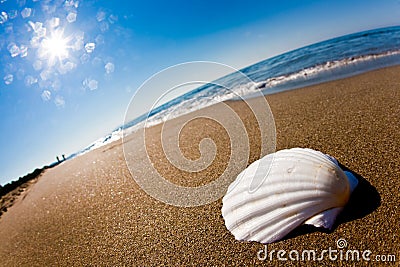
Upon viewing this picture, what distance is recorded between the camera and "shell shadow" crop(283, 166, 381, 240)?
216cm

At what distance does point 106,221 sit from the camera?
10.8 feet

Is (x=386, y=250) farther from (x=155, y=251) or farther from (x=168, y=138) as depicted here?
(x=168, y=138)

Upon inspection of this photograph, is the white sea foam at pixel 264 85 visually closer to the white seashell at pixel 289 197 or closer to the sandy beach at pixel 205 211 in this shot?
the sandy beach at pixel 205 211

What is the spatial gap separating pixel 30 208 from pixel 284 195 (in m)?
5.04

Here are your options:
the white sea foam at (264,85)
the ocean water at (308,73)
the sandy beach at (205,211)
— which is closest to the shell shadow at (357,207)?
the sandy beach at (205,211)

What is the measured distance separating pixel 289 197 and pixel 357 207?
59 centimetres

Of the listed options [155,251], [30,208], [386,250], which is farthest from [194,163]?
[30,208]

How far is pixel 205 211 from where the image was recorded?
2807mm

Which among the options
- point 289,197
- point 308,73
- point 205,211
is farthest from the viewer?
point 308,73

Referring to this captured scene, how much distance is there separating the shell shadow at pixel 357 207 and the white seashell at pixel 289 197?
0.06m

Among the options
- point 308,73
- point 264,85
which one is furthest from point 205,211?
point 264,85

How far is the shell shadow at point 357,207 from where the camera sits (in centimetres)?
216

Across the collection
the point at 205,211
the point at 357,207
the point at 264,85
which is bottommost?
the point at 357,207

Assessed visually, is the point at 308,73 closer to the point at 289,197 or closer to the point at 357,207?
the point at 357,207
